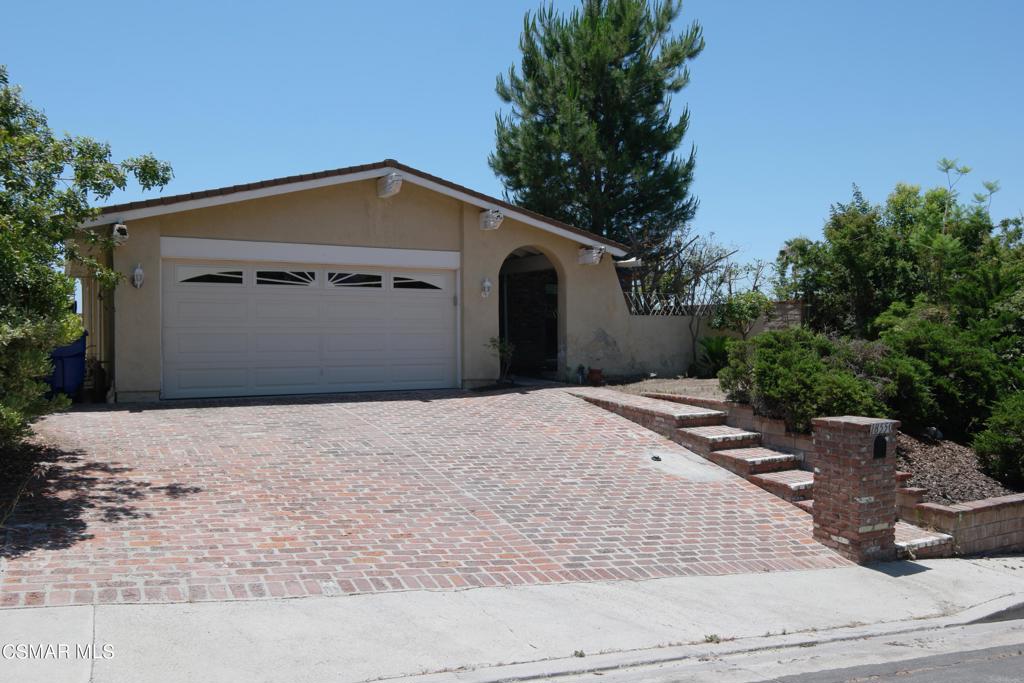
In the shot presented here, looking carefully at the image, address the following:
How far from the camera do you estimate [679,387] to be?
1483 centimetres

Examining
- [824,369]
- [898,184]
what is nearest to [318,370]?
[824,369]

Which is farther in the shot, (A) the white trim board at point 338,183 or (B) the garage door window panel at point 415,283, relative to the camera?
(B) the garage door window panel at point 415,283

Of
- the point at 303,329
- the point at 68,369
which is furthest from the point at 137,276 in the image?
the point at 303,329

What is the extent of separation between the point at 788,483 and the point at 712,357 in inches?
324

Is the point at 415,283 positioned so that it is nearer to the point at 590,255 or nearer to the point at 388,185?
the point at 388,185

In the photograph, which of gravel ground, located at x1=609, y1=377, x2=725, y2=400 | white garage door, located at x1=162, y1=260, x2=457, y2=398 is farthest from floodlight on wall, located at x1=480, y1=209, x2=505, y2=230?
gravel ground, located at x1=609, y1=377, x2=725, y2=400

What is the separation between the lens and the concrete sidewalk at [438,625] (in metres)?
4.67

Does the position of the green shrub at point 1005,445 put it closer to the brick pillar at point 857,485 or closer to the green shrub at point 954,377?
the green shrub at point 954,377

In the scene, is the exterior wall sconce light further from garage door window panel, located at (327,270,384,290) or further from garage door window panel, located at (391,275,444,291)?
garage door window panel, located at (391,275,444,291)

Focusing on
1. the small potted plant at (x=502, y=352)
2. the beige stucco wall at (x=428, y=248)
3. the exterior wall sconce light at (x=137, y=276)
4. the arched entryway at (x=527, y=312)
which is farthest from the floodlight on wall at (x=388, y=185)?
the arched entryway at (x=527, y=312)

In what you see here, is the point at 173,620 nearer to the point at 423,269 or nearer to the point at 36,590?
the point at 36,590

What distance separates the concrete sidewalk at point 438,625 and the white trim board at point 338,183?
7.02 metres

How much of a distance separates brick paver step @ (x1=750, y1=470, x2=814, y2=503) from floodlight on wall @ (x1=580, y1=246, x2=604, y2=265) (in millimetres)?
7105

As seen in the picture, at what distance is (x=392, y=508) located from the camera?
7.90m
